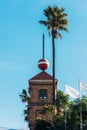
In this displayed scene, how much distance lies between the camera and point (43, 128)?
70.8 metres

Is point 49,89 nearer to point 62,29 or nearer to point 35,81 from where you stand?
point 35,81

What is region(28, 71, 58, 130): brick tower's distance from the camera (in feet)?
256

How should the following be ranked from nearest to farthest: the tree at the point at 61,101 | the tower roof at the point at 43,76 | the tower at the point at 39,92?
the tree at the point at 61,101 < the tower at the point at 39,92 < the tower roof at the point at 43,76

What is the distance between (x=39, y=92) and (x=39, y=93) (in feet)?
0.59

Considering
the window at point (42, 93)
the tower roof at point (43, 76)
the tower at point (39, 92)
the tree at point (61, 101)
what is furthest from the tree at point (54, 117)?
the tower roof at point (43, 76)

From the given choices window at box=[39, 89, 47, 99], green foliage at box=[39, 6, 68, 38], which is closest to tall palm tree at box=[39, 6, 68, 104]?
green foliage at box=[39, 6, 68, 38]

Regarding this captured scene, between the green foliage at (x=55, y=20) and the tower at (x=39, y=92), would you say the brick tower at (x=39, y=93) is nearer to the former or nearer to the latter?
the tower at (x=39, y=92)

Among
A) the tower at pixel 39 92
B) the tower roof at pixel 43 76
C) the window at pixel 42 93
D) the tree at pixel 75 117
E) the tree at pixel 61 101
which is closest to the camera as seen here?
the tree at pixel 75 117

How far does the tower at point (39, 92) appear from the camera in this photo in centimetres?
7794

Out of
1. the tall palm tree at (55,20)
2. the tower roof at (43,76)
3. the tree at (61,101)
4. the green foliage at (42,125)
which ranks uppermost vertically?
the tall palm tree at (55,20)

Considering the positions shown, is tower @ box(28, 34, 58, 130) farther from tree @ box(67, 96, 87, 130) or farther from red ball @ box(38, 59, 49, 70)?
tree @ box(67, 96, 87, 130)

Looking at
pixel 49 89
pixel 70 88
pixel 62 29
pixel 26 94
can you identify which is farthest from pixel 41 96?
pixel 70 88

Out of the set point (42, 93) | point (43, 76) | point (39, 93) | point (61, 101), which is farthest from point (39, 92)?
point (61, 101)

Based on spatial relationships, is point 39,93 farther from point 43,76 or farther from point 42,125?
point 42,125
